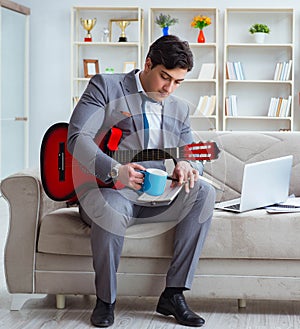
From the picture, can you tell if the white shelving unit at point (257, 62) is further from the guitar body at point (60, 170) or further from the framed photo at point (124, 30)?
the guitar body at point (60, 170)

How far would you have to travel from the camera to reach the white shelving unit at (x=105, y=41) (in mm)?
7727

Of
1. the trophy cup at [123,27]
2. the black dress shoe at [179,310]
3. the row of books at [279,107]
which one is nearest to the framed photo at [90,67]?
the trophy cup at [123,27]

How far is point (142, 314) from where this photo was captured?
279 cm

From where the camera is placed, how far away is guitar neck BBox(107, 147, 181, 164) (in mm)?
2668

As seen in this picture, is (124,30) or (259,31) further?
(124,30)

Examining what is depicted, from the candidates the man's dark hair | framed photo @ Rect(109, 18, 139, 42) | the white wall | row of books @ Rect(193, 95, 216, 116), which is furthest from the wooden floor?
framed photo @ Rect(109, 18, 139, 42)

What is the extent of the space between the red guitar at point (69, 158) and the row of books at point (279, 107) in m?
4.94

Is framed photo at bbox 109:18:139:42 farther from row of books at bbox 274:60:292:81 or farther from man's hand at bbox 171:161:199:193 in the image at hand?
man's hand at bbox 171:161:199:193

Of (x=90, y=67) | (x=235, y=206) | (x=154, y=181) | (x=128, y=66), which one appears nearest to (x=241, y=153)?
(x=235, y=206)

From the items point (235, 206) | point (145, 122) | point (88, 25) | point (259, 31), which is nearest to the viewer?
point (145, 122)

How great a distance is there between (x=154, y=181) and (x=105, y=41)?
17.6ft

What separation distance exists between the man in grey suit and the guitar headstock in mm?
35

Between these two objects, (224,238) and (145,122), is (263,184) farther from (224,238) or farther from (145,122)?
(145,122)

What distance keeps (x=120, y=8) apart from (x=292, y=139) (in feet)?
15.5
